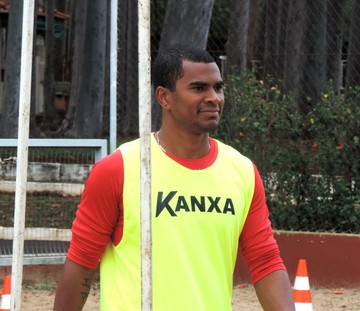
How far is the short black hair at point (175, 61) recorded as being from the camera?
11.8 ft

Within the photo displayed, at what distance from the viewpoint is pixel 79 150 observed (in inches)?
344

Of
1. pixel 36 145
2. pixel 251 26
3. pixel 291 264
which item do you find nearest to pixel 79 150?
pixel 36 145

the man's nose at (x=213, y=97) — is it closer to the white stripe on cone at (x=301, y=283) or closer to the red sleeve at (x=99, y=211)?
the red sleeve at (x=99, y=211)

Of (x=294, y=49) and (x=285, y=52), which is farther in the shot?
(x=294, y=49)

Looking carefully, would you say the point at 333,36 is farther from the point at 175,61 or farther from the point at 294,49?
the point at 175,61

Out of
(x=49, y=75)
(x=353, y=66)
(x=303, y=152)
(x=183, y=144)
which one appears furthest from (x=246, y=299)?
(x=49, y=75)

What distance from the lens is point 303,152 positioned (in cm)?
1011

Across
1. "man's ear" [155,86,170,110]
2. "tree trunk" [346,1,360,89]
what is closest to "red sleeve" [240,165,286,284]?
"man's ear" [155,86,170,110]

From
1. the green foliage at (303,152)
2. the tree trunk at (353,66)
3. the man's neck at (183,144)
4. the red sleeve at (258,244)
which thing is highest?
the tree trunk at (353,66)

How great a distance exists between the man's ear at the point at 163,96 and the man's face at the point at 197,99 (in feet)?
0.07

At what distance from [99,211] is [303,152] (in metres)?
6.75

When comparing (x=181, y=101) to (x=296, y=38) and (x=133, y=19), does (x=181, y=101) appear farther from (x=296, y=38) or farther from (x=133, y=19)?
(x=133, y=19)

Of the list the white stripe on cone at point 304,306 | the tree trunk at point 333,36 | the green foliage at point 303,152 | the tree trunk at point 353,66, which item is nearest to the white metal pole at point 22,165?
the white stripe on cone at point 304,306

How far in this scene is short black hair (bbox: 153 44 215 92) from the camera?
11.8 feet
